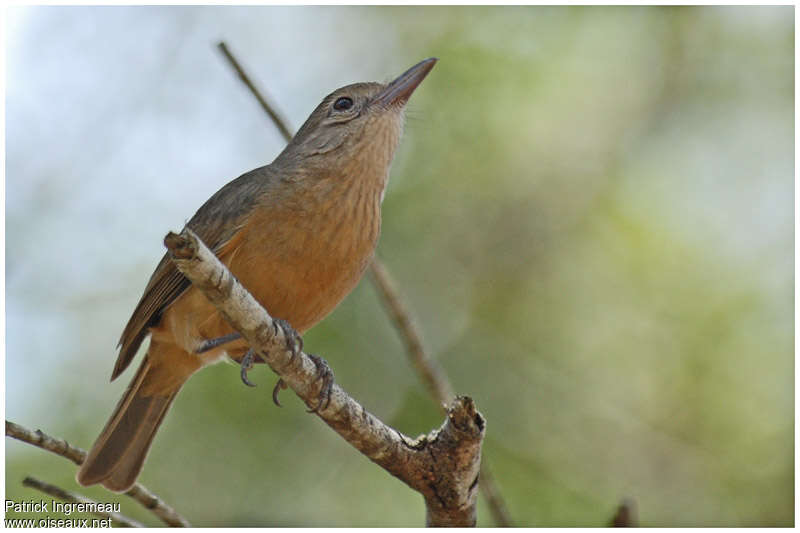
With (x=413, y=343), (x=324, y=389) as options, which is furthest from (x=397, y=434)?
(x=413, y=343)

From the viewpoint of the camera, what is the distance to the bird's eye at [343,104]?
6.13 meters

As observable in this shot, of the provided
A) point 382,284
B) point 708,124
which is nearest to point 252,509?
point 382,284

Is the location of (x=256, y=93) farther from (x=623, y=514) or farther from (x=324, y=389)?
(x=623, y=514)

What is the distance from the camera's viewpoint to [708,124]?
9469 mm

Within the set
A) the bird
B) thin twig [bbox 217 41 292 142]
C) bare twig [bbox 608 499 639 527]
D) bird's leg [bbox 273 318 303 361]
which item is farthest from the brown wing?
bare twig [bbox 608 499 639 527]

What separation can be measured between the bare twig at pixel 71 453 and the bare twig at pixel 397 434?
2.78 feet

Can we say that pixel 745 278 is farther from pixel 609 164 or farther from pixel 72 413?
pixel 72 413

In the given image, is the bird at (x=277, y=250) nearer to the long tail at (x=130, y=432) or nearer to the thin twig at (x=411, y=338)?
the long tail at (x=130, y=432)

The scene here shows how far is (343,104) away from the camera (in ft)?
20.2

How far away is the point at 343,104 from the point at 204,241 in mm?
1369

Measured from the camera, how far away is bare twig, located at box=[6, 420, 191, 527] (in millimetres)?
4301

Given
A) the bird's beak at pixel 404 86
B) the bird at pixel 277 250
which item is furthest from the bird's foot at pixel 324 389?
the bird's beak at pixel 404 86

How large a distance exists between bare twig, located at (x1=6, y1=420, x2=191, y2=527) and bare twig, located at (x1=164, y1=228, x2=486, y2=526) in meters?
0.85

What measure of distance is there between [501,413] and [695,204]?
2717mm
